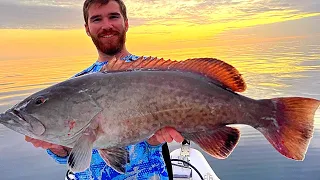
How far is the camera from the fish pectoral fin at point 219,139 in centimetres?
276

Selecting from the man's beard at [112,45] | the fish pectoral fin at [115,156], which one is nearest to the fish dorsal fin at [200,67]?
the fish pectoral fin at [115,156]

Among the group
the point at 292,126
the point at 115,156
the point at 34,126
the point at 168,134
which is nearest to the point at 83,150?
the point at 115,156

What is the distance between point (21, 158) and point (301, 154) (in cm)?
768

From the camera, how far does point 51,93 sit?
9.20 feet

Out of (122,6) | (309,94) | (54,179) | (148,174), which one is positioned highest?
(122,6)

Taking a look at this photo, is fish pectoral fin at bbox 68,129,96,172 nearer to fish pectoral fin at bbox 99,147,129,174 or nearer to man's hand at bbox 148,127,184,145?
fish pectoral fin at bbox 99,147,129,174

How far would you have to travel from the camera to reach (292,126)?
262 centimetres

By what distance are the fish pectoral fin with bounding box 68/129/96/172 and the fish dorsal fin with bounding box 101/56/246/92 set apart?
20.6 inches

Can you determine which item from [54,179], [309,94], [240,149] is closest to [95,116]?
[54,179]

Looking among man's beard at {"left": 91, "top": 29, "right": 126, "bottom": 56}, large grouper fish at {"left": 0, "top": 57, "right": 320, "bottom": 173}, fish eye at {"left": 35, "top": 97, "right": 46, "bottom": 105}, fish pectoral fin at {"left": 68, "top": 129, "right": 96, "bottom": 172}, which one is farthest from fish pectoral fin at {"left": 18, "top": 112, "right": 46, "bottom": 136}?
man's beard at {"left": 91, "top": 29, "right": 126, "bottom": 56}

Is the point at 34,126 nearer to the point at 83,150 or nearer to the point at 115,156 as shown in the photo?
the point at 83,150

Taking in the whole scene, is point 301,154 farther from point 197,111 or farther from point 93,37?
point 93,37

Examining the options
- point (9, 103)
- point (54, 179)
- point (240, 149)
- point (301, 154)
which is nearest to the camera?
point (301, 154)

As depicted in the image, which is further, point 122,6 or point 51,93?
point 122,6
